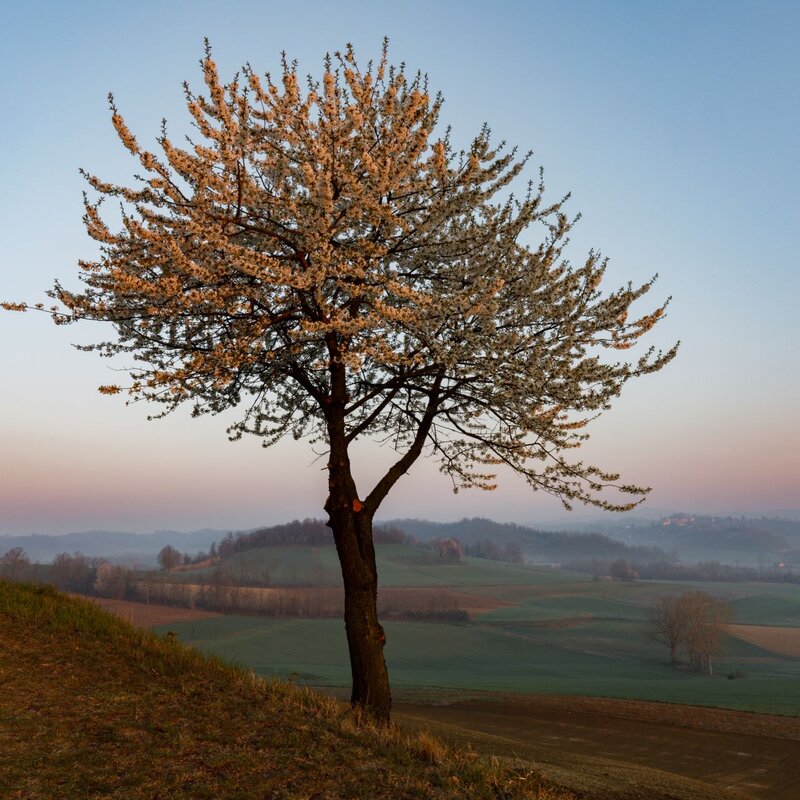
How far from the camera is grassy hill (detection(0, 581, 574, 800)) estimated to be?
9070 millimetres

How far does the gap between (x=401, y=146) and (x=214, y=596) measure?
125 m

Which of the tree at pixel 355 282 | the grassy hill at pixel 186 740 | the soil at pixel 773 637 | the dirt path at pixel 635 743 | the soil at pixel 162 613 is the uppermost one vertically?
the tree at pixel 355 282

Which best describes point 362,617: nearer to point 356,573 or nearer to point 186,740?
point 356,573

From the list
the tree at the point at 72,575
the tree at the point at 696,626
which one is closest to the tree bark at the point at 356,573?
the tree at the point at 696,626

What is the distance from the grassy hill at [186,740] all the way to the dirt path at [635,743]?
3433 millimetres

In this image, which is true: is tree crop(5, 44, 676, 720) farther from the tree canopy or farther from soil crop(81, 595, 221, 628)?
soil crop(81, 595, 221, 628)

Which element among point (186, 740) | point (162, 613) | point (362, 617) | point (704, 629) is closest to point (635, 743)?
point (362, 617)

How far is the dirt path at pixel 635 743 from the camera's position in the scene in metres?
13.9

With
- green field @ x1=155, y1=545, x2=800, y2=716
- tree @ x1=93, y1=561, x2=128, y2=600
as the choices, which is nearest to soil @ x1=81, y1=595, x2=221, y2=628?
tree @ x1=93, y1=561, x2=128, y2=600

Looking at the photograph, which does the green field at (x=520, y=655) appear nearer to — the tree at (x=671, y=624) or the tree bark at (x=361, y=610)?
the tree at (x=671, y=624)

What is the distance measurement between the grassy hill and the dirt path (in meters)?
3.43

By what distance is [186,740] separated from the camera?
1042 centimetres

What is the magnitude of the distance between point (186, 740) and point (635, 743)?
18.8 metres

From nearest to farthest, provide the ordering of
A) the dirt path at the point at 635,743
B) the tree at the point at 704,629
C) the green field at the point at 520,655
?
the dirt path at the point at 635,743
the green field at the point at 520,655
the tree at the point at 704,629
